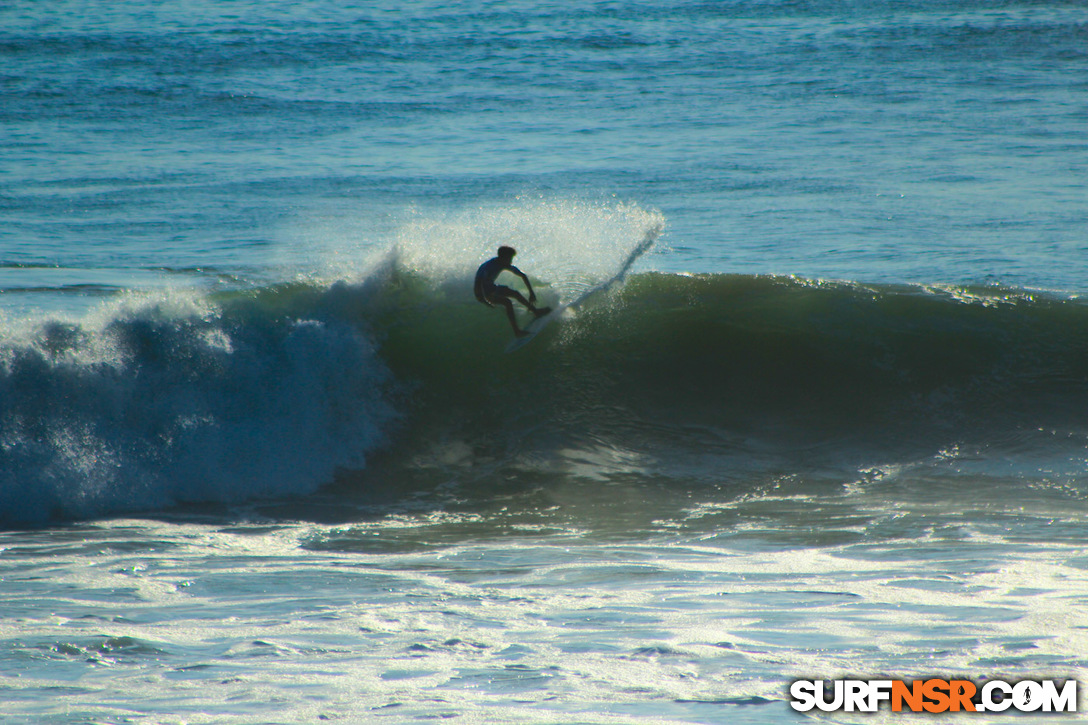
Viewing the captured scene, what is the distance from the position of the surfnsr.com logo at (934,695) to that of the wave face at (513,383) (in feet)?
13.9

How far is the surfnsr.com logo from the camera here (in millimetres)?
3975

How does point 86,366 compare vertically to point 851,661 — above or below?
above

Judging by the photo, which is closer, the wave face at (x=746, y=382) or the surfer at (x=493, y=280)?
the wave face at (x=746, y=382)

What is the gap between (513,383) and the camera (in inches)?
394

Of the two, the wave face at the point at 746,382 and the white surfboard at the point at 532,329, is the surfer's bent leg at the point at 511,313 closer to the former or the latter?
the white surfboard at the point at 532,329

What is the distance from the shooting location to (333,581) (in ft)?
19.5

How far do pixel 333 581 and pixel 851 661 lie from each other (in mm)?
3026

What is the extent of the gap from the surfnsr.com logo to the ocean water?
0.29 feet

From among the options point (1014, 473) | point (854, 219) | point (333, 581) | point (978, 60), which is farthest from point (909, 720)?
point (978, 60)

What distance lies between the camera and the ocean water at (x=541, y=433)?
15.0 ft

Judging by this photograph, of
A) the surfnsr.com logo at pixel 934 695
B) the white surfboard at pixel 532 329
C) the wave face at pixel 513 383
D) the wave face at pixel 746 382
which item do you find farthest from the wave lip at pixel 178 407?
the surfnsr.com logo at pixel 934 695

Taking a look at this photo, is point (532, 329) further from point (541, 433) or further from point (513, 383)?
point (541, 433)

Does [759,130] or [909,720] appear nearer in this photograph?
[909,720]

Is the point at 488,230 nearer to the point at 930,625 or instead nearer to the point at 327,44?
the point at 930,625
